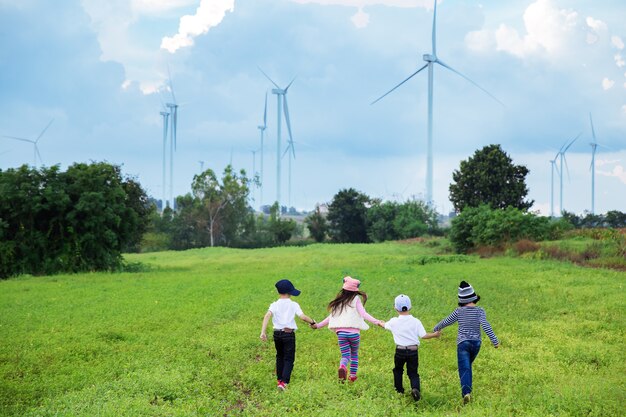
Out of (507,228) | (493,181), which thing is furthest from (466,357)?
(493,181)

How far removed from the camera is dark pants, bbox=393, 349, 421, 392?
9023 millimetres

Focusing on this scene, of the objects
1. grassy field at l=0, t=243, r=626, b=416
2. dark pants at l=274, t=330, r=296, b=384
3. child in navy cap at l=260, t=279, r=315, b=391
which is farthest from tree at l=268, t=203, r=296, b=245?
child in navy cap at l=260, t=279, r=315, b=391

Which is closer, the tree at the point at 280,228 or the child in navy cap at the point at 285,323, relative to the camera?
the child in navy cap at the point at 285,323

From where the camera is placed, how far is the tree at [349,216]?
246 feet

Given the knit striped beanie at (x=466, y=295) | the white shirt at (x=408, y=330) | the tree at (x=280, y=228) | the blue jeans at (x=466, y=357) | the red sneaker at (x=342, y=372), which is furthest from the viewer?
the tree at (x=280, y=228)

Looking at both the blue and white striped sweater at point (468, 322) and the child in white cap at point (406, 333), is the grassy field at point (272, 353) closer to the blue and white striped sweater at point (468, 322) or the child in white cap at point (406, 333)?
the child in white cap at point (406, 333)

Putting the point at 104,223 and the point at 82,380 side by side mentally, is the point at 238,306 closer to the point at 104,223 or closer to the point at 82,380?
the point at 82,380

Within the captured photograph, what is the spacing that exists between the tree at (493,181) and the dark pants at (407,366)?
5541cm

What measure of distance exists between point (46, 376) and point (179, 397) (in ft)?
10.0

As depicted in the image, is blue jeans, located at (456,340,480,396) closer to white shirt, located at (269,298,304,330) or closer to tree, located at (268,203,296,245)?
white shirt, located at (269,298,304,330)

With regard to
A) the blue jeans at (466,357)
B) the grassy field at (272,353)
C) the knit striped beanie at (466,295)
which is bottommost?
the grassy field at (272,353)

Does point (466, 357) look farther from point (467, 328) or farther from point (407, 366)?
point (407, 366)

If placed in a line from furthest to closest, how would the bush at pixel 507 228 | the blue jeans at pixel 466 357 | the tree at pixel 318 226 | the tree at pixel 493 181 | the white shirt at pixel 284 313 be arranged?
the tree at pixel 318 226, the tree at pixel 493 181, the bush at pixel 507 228, the white shirt at pixel 284 313, the blue jeans at pixel 466 357

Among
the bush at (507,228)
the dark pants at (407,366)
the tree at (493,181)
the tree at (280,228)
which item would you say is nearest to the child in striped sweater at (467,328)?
the dark pants at (407,366)
